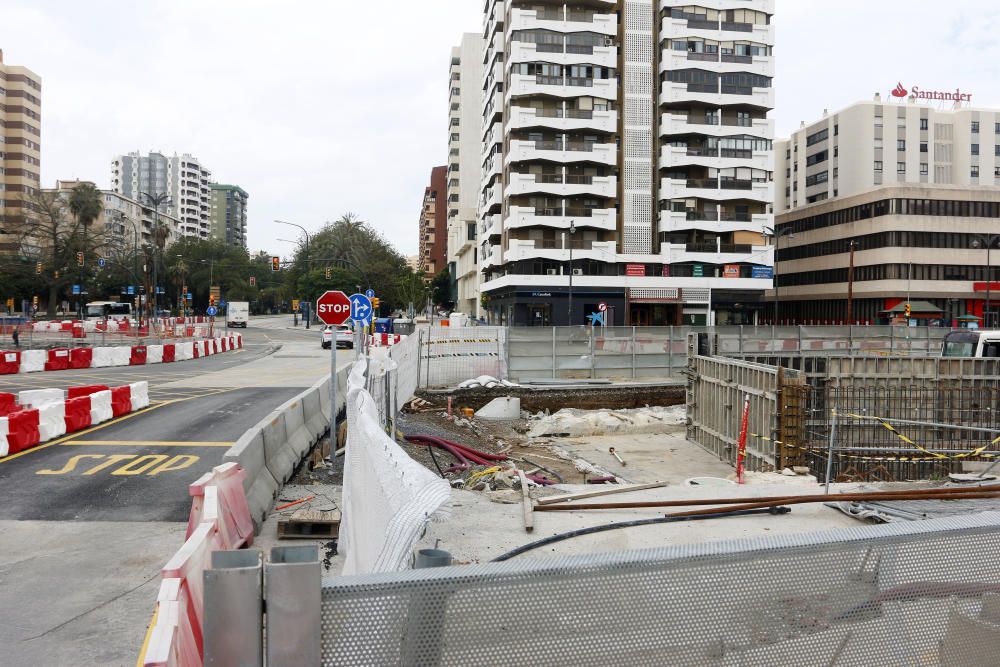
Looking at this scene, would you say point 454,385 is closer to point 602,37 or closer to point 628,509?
point 628,509

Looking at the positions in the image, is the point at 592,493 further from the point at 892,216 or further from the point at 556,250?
the point at 892,216

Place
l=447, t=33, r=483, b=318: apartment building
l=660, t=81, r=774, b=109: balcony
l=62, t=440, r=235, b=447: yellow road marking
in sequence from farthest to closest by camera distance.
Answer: l=447, t=33, r=483, b=318: apartment building, l=660, t=81, r=774, b=109: balcony, l=62, t=440, r=235, b=447: yellow road marking

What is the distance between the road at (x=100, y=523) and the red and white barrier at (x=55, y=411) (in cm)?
30

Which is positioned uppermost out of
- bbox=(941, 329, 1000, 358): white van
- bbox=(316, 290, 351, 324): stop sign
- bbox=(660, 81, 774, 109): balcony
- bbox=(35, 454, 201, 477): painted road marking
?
bbox=(660, 81, 774, 109): balcony

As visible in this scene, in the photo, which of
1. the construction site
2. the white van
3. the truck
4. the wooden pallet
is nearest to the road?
the construction site

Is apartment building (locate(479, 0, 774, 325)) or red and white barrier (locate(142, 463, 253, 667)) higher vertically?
apartment building (locate(479, 0, 774, 325))

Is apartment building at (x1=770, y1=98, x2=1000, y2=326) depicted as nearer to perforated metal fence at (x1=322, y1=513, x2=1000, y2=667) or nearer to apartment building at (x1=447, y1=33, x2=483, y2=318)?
apartment building at (x1=447, y1=33, x2=483, y2=318)

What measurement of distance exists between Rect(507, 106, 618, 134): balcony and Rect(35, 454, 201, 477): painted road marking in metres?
52.4

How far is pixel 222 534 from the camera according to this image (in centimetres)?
733

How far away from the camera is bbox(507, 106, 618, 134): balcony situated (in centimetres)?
6156

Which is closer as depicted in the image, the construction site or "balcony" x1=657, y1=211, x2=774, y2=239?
the construction site

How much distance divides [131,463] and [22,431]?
2605 millimetres

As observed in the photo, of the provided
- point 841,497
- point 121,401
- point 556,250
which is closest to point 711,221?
point 556,250

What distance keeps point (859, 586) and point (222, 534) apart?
588 cm
